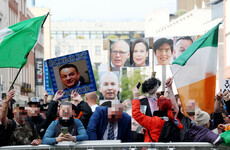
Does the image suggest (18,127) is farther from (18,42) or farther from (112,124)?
(18,42)

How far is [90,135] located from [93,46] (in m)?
111

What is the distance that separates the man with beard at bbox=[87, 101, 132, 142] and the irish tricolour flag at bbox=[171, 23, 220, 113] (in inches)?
64.2

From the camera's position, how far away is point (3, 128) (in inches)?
320

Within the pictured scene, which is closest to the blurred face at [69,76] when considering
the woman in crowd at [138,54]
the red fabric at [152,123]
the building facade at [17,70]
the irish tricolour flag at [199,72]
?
the irish tricolour flag at [199,72]

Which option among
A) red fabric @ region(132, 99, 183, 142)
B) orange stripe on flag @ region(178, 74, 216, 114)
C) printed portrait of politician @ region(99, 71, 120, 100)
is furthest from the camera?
printed portrait of politician @ region(99, 71, 120, 100)

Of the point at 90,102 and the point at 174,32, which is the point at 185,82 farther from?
the point at 174,32

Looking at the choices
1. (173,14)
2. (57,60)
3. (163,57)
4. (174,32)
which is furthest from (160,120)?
(173,14)

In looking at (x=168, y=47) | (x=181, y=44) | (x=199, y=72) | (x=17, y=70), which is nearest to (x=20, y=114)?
(x=199, y=72)

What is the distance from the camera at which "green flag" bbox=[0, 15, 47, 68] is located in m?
9.95

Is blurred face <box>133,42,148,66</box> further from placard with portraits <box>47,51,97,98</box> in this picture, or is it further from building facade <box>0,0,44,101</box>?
building facade <box>0,0,44,101</box>

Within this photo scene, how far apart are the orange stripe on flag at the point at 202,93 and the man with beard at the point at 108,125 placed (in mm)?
1739

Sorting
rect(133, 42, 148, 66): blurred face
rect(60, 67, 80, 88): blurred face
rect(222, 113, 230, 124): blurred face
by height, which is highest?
rect(133, 42, 148, 66): blurred face

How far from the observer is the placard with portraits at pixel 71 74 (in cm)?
986

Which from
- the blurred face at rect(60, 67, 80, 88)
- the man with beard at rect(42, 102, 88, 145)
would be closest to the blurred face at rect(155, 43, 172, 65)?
the blurred face at rect(60, 67, 80, 88)
